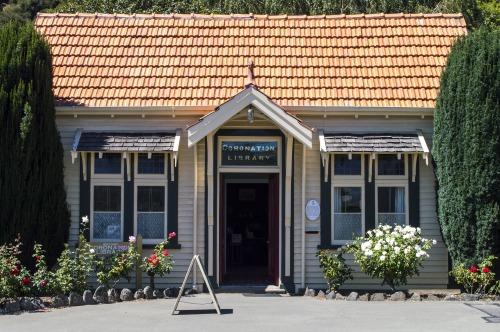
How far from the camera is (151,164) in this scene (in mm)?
16828

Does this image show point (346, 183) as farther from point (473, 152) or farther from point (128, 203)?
point (128, 203)

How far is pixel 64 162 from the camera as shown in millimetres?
16750

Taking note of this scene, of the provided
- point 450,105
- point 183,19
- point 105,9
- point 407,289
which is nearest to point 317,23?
point 183,19

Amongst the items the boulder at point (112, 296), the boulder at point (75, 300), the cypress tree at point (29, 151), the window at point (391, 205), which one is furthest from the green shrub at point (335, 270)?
the cypress tree at point (29, 151)

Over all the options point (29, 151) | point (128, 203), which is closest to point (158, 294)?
point (128, 203)

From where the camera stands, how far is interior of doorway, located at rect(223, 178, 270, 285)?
21703 millimetres

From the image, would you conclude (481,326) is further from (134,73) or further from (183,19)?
(183,19)

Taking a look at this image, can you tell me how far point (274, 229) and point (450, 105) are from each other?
14.2ft

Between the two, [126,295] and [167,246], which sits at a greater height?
[167,246]

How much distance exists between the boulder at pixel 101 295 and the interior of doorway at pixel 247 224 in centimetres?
643

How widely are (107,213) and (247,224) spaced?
20.0ft

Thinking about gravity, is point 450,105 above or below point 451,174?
above

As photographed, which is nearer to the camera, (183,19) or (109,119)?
Result: (109,119)

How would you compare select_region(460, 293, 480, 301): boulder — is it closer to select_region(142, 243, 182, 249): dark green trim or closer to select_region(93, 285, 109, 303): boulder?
select_region(142, 243, 182, 249): dark green trim
